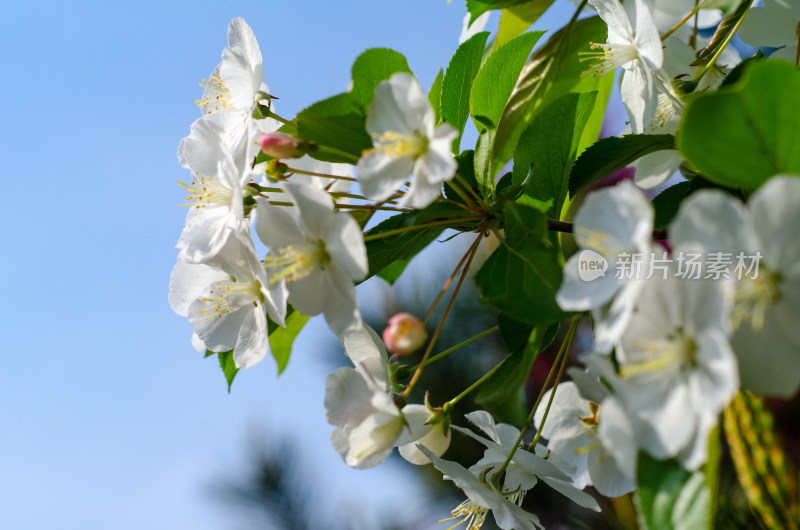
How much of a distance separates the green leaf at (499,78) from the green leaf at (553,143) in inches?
1.5

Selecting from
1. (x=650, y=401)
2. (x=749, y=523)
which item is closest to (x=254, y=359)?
(x=650, y=401)

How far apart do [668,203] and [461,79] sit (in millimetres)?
242

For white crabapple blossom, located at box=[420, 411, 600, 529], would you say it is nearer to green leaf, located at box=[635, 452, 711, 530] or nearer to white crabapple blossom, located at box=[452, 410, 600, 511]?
white crabapple blossom, located at box=[452, 410, 600, 511]

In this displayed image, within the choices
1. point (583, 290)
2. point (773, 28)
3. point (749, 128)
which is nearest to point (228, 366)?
point (583, 290)

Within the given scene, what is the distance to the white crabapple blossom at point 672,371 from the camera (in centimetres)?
35

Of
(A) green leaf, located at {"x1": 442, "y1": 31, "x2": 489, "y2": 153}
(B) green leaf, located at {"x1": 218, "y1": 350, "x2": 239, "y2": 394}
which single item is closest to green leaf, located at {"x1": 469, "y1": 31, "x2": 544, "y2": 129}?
(A) green leaf, located at {"x1": 442, "y1": 31, "x2": 489, "y2": 153}

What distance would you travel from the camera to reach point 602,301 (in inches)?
15.2

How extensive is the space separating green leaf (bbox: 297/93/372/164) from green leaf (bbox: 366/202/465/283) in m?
0.07

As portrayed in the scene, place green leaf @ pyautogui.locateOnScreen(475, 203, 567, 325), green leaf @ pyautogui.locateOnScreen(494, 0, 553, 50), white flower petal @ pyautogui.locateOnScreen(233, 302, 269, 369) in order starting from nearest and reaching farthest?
green leaf @ pyautogui.locateOnScreen(475, 203, 567, 325)
white flower petal @ pyautogui.locateOnScreen(233, 302, 269, 369)
green leaf @ pyautogui.locateOnScreen(494, 0, 553, 50)

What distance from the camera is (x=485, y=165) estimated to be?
1.98ft

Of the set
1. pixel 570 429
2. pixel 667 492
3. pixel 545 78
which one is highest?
pixel 545 78

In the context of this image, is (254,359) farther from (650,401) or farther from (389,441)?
(650,401)

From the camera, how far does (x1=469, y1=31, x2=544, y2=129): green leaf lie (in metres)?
0.62

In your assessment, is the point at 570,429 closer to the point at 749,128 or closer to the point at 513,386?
the point at 513,386
